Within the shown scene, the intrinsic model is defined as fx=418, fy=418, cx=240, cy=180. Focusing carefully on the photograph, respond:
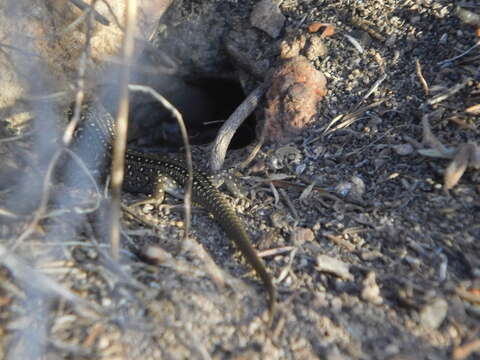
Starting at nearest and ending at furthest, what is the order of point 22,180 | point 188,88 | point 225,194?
1. point 22,180
2. point 225,194
3. point 188,88

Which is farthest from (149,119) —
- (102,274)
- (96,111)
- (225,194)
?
(102,274)

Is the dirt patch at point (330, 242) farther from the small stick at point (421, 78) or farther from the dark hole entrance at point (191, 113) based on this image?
the dark hole entrance at point (191, 113)

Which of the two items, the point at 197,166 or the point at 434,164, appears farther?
the point at 197,166

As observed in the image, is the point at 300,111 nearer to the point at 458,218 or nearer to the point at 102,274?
the point at 458,218

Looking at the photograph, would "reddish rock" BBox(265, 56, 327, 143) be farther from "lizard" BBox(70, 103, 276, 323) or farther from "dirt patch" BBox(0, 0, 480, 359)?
"lizard" BBox(70, 103, 276, 323)

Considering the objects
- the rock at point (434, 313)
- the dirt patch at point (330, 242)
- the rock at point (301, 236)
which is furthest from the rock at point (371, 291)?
the rock at point (301, 236)

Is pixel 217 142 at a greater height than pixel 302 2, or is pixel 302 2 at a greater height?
pixel 302 2
